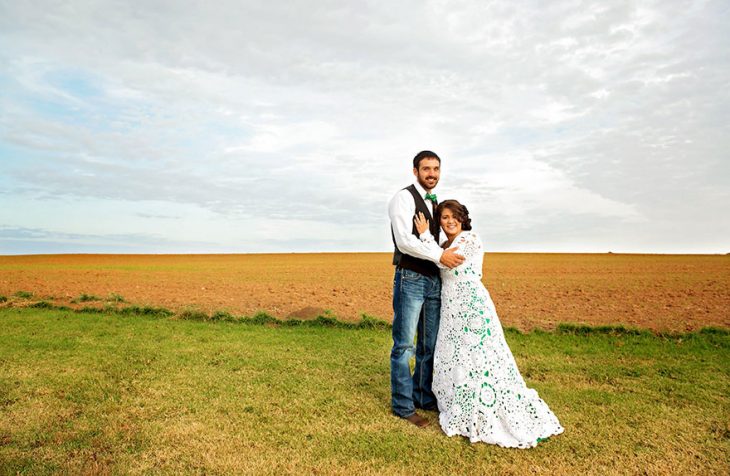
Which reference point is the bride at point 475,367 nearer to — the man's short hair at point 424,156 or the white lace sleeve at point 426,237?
the white lace sleeve at point 426,237

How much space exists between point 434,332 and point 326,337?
5.78 meters

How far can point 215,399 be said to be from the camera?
7.25 m

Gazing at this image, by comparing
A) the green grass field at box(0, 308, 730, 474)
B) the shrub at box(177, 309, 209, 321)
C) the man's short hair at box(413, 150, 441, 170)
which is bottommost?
the green grass field at box(0, 308, 730, 474)

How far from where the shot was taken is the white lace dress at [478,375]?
5594 mm

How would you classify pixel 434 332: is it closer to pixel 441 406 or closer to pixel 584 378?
pixel 441 406

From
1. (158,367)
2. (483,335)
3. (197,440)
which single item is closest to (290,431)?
(197,440)

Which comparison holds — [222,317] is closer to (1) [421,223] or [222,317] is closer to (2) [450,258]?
(1) [421,223]

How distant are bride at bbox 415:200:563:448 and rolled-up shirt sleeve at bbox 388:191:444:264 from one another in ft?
0.40

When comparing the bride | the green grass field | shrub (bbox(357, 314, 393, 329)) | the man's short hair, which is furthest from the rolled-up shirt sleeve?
shrub (bbox(357, 314, 393, 329))

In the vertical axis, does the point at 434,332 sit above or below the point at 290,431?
above

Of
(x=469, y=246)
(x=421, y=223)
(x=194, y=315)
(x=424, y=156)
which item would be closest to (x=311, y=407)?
(x=421, y=223)

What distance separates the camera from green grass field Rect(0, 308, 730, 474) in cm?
522

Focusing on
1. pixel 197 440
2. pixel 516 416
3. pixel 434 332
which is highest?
pixel 434 332

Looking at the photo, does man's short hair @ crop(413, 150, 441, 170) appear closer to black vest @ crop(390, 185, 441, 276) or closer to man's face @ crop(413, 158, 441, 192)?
man's face @ crop(413, 158, 441, 192)
